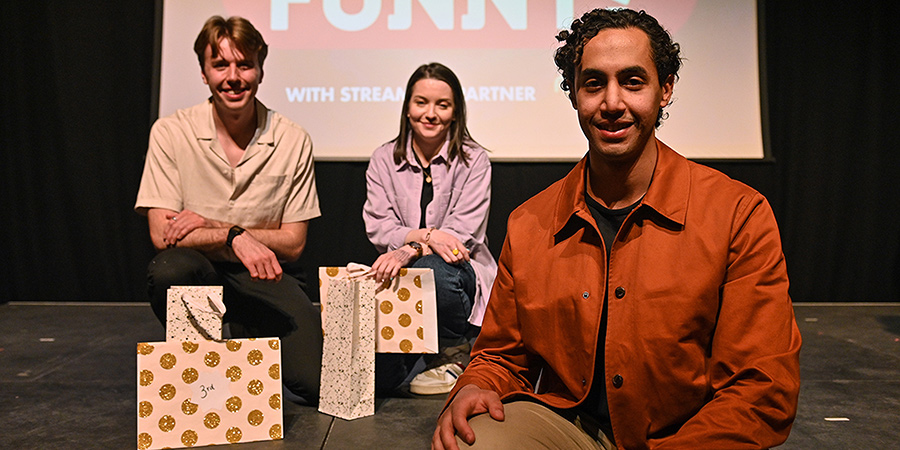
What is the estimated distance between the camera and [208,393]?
1932 mm

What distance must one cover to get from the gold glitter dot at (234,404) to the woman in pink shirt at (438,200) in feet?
1.96

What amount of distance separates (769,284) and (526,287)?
388mm

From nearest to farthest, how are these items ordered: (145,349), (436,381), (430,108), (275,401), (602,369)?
1. (602,369)
2. (145,349)
3. (275,401)
4. (436,381)
5. (430,108)

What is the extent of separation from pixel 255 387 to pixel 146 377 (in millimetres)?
275

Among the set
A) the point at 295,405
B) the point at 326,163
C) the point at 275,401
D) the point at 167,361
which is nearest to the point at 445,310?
the point at 295,405

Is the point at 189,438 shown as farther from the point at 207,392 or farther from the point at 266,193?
the point at 266,193

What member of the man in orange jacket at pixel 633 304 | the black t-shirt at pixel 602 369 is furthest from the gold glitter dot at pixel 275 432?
the black t-shirt at pixel 602 369

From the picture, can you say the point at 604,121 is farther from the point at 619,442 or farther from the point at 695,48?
the point at 695,48

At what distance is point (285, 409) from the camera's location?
2.27m

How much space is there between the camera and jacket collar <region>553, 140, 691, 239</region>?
3.87 ft

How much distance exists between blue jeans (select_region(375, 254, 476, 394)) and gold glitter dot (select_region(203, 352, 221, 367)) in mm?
649

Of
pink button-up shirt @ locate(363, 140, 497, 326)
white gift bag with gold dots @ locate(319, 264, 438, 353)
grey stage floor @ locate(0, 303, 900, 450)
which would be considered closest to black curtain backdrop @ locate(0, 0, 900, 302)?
grey stage floor @ locate(0, 303, 900, 450)

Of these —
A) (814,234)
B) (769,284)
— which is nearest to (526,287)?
(769,284)

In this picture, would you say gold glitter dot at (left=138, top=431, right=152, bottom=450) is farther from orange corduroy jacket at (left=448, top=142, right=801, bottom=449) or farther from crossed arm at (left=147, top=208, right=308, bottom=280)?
orange corduroy jacket at (left=448, top=142, right=801, bottom=449)
